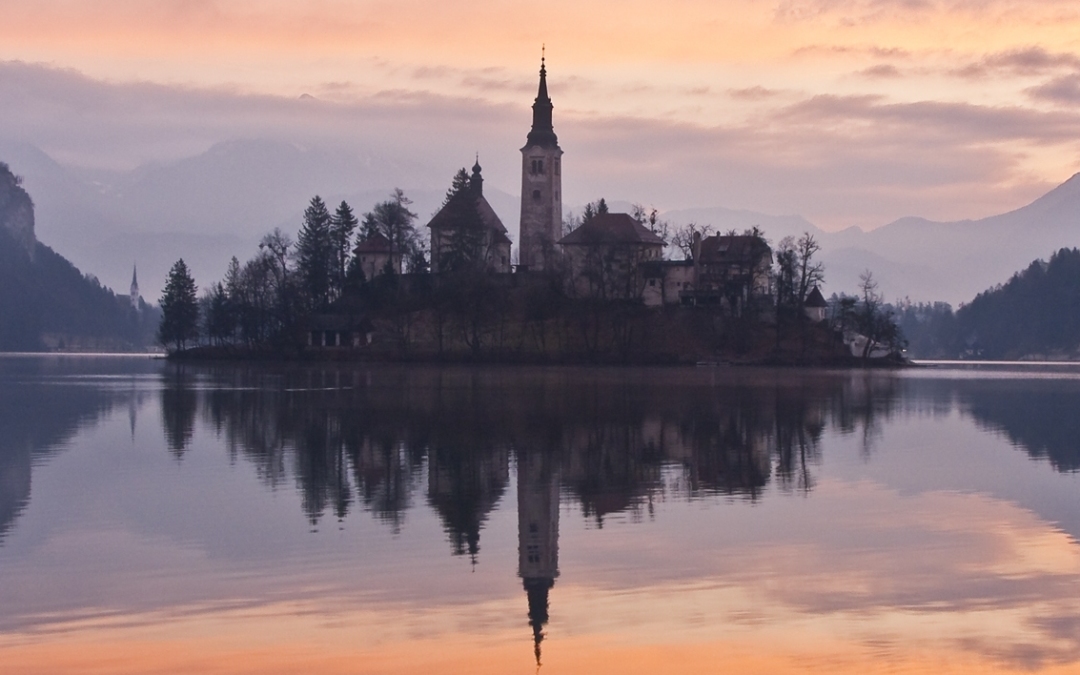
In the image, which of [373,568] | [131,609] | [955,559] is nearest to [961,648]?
[955,559]

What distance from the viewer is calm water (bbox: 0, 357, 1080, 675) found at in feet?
55.6

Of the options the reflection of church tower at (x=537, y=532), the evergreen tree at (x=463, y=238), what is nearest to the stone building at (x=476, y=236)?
the evergreen tree at (x=463, y=238)

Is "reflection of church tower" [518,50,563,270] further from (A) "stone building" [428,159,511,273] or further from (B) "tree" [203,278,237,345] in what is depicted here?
(B) "tree" [203,278,237,345]

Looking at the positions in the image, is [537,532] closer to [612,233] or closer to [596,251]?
[596,251]

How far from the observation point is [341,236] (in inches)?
5359

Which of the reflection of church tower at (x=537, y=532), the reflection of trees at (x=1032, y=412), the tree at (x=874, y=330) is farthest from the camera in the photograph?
the tree at (x=874, y=330)

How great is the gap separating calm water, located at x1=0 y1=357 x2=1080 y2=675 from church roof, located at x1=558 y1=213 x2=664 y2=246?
7841 cm

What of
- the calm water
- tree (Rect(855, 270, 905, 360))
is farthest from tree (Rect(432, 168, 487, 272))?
the calm water

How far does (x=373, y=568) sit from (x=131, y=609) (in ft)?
13.3

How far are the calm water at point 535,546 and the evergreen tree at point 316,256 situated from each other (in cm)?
8328

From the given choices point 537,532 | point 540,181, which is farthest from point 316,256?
Result: point 537,532

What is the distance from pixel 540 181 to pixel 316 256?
23.4 metres

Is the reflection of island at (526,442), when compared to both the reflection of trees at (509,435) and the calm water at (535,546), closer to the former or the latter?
the reflection of trees at (509,435)

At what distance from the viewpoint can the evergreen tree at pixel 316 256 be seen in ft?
436
